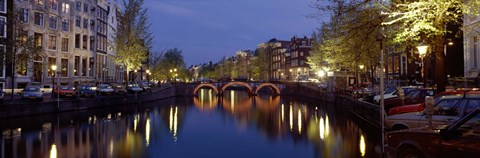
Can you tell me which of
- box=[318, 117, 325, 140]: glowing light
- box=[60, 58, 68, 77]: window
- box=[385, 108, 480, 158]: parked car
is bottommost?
box=[318, 117, 325, 140]: glowing light

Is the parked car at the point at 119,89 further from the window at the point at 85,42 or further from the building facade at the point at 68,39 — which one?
the window at the point at 85,42

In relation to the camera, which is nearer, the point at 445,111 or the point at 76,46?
the point at 445,111

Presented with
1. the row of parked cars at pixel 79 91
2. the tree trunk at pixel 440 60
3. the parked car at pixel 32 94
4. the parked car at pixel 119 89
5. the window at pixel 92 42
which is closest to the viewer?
the tree trunk at pixel 440 60

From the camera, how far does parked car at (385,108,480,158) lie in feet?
29.1

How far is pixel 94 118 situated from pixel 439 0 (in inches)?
1176

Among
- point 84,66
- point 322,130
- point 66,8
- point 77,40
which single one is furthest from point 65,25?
point 322,130

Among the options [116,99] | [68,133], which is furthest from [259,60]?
[68,133]

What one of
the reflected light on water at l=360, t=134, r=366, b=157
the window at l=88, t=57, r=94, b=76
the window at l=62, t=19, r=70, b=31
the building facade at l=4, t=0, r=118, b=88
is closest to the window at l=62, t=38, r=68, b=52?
the building facade at l=4, t=0, r=118, b=88

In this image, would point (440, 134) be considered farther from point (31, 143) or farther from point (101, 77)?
point (101, 77)

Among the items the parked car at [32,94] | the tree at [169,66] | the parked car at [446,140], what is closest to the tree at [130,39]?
the parked car at [32,94]

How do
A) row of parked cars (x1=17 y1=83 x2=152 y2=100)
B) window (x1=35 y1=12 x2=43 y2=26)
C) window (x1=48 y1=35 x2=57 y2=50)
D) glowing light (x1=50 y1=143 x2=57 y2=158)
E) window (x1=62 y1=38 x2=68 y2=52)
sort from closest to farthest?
glowing light (x1=50 y1=143 x2=57 y2=158) → row of parked cars (x1=17 y1=83 x2=152 y2=100) → window (x1=35 y1=12 x2=43 y2=26) → window (x1=48 y1=35 x2=57 y2=50) → window (x1=62 y1=38 x2=68 y2=52)

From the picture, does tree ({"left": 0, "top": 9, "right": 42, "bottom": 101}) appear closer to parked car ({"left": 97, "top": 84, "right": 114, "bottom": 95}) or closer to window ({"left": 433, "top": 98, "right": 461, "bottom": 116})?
parked car ({"left": 97, "top": 84, "right": 114, "bottom": 95})

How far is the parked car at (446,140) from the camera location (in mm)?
8875

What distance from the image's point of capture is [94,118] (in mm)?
38406
